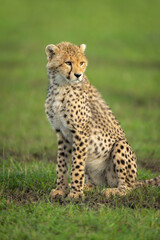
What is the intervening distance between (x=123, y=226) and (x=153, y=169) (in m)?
2.22

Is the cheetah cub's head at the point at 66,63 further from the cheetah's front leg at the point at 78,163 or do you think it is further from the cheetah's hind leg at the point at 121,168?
the cheetah's hind leg at the point at 121,168

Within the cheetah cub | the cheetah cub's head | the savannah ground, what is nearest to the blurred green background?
the savannah ground

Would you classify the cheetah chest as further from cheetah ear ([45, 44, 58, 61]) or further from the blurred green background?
the blurred green background

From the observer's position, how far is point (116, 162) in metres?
4.27

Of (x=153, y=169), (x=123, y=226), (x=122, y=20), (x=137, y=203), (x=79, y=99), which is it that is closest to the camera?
(x=123, y=226)

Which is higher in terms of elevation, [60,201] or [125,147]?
[125,147]

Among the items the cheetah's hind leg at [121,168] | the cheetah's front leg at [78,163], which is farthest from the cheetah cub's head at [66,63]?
the cheetah's hind leg at [121,168]

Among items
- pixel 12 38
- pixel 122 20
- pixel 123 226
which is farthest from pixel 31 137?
pixel 122 20

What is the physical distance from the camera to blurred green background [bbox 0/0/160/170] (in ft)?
24.4

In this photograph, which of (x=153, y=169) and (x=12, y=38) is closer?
(x=153, y=169)

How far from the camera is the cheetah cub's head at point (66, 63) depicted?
399cm

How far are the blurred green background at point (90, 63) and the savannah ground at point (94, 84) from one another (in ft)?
0.08

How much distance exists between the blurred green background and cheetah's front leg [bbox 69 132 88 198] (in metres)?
1.19

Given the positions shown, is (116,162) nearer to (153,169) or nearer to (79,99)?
(79,99)
